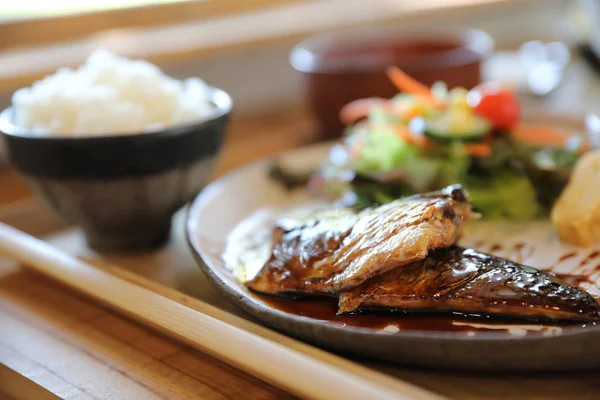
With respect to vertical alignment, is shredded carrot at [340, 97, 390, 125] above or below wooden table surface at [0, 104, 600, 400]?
above

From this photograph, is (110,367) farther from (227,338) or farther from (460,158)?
(460,158)

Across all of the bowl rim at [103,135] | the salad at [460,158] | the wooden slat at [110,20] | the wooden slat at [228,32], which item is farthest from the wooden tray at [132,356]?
the wooden slat at [110,20]

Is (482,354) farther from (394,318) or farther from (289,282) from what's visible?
(289,282)

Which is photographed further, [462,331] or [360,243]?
[360,243]

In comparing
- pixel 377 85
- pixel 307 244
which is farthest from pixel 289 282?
pixel 377 85

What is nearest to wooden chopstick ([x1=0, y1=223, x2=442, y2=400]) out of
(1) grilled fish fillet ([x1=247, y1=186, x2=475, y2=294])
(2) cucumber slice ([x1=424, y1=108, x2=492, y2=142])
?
(1) grilled fish fillet ([x1=247, y1=186, x2=475, y2=294])

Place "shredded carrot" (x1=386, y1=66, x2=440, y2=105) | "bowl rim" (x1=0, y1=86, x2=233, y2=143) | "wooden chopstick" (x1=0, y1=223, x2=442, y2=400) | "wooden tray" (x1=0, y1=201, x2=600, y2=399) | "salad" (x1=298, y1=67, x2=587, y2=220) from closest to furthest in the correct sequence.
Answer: "wooden chopstick" (x1=0, y1=223, x2=442, y2=400), "wooden tray" (x1=0, y1=201, x2=600, y2=399), "bowl rim" (x1=0, y1=86, x2=233, y2=143), "salad" (x1=298, y1=67, x2=587, y2=220), "shredded carrot" (x1=386, y1=66, x2=440, y2=105)

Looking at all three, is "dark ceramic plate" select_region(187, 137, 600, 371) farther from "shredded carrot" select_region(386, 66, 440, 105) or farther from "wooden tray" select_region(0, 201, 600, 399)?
"shredded carrot" select_region(386, 66, 440, 105)

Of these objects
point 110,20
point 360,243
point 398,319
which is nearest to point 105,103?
point 360,243
